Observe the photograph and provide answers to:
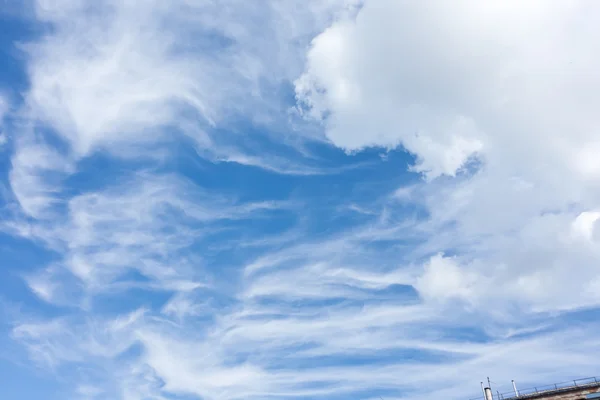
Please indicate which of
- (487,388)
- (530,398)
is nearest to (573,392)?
(530,398)

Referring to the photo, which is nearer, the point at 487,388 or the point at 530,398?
the point at 530,398

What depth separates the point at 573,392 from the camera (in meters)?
54.0

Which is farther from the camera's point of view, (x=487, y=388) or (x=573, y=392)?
(x=487, y=388)

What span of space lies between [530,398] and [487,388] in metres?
7.01

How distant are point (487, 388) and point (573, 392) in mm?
11233

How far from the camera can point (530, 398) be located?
56.4 metres

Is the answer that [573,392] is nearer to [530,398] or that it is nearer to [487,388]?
[530,398]

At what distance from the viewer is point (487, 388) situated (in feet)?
206

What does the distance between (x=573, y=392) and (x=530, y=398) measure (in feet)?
15.6
